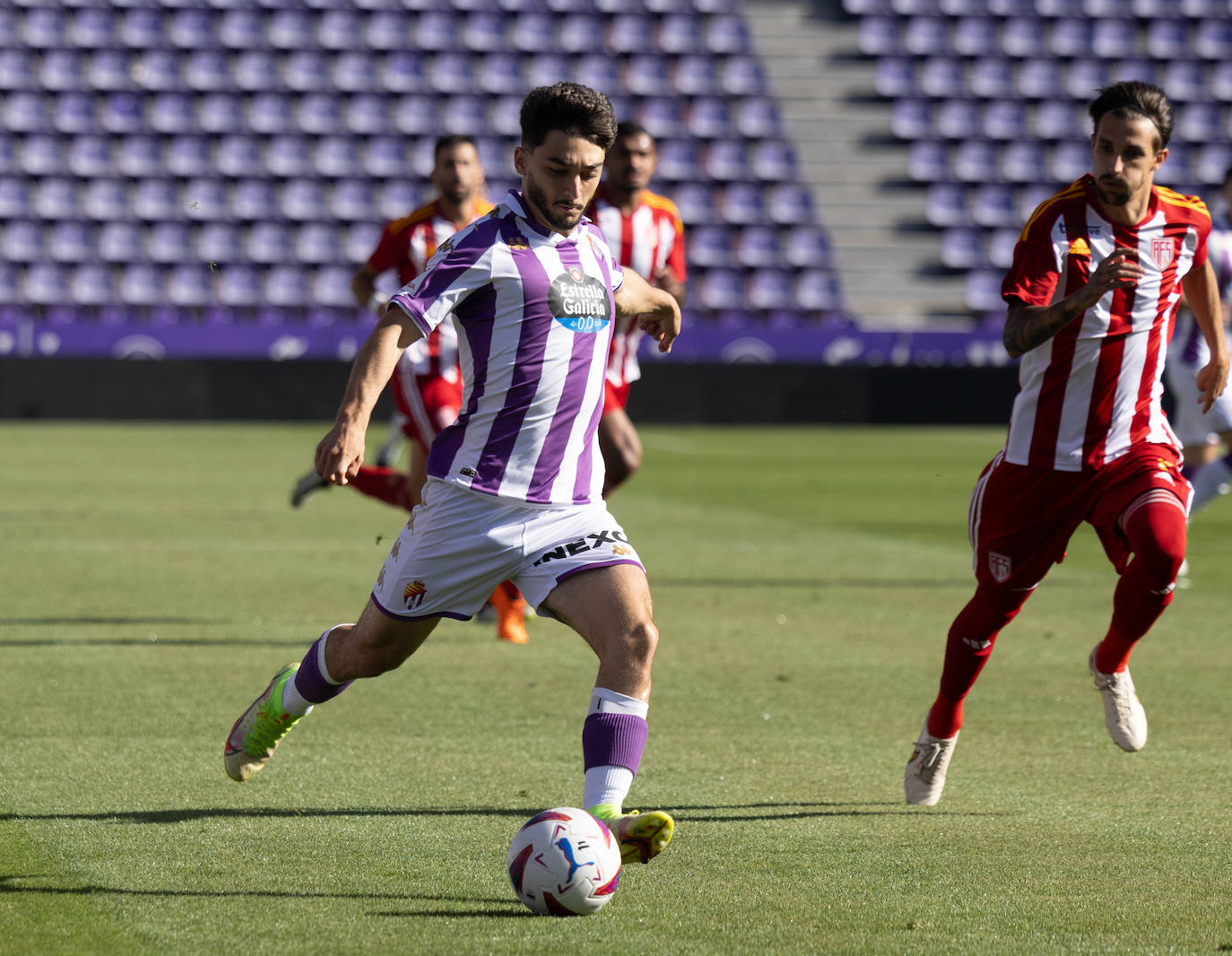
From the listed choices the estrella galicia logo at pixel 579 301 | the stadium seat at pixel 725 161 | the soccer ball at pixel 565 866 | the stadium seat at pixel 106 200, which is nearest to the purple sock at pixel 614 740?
the soccer ball at pixel 565 866

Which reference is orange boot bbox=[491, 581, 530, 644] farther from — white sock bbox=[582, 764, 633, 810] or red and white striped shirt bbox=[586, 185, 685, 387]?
white sock bbox=[582, 764, 633, 810]

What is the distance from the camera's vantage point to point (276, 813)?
4727 mm

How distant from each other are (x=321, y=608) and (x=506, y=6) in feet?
69.2

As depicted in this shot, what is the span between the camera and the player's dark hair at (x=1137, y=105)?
498 centimetres

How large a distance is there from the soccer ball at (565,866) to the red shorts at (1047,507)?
69.4 inches

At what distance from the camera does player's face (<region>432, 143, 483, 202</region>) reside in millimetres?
8109

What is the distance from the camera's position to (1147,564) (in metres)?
4.93

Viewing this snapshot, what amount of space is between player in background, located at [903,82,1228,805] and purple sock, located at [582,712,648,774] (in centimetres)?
123

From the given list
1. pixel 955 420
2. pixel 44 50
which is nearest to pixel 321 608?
pixel 955 420

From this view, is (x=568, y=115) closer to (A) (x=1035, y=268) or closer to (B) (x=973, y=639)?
(A) (x=1035, y=268)

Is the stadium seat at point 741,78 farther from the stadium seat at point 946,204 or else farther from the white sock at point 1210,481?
the white sock at point 1210,481

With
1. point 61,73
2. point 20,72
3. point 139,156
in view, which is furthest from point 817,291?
point 20,72

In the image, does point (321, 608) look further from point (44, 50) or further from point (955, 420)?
point (44, 50)

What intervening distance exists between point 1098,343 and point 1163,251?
1.09ft
